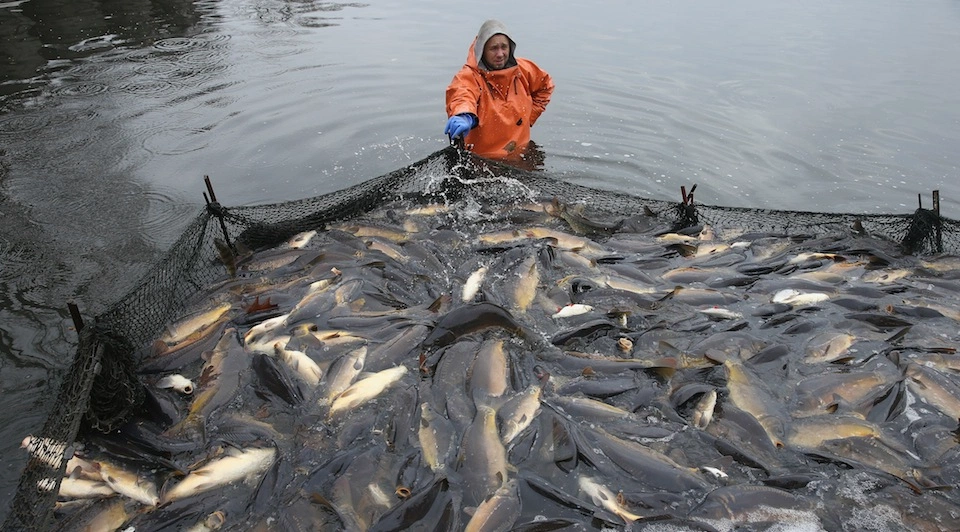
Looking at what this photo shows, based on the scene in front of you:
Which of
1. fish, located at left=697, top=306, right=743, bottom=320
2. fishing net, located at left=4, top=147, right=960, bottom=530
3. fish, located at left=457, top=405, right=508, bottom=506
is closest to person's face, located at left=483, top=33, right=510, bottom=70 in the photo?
fishing net, located at left=4, top=147, right=960, bottom=530

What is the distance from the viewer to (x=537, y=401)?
3.86 meters

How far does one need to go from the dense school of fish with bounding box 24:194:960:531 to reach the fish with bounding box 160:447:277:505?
0.01 meters

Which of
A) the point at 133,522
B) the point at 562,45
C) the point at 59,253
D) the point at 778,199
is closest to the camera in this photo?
the point at 133,522

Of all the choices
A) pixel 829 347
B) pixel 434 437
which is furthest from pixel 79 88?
pixel 829 347

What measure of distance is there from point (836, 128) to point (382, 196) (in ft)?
29.7

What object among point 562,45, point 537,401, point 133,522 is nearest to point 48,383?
point 133,522

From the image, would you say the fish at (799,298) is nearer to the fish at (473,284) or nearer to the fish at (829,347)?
the fish at (829,347)

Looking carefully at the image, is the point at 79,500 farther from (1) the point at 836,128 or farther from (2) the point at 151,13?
(2) the point at 151,13

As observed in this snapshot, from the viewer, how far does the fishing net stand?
3.34m

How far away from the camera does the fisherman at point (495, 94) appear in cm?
710

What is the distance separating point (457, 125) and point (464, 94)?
64cm

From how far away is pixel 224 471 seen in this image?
3.45 m

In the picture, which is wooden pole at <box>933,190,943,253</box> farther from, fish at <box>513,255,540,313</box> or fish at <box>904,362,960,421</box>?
fish at <box>513,255,540,313</box>

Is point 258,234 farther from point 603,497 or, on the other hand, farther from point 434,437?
point 603,497
